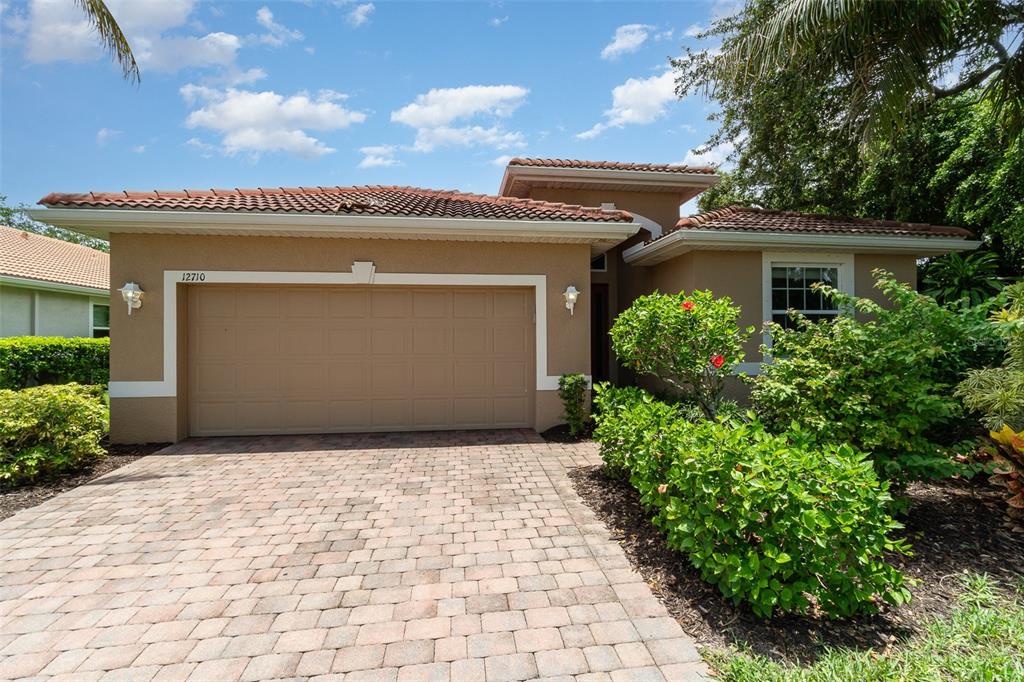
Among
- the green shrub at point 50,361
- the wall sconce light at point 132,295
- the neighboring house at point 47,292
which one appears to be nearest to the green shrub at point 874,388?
the wall sconce light at point 132,295

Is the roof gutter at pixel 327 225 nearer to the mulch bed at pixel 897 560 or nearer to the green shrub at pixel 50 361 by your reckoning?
the mulch bed at pixel 897 560

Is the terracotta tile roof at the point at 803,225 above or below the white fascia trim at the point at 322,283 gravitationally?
above

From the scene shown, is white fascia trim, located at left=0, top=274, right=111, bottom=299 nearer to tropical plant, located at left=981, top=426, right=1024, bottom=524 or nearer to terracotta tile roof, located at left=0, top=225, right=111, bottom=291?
terracotta tile roof, located at left=0, top=225, right=111, bottom=291

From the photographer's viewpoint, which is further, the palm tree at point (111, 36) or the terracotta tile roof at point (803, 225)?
the terracotta tile roof at point (803, 225)

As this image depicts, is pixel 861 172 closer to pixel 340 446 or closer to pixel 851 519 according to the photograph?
pixel 851 519

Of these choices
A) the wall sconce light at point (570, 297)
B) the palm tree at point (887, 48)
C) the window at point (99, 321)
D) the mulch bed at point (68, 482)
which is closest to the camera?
the mulch bed at point (68, 482)

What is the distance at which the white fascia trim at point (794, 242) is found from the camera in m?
7.90

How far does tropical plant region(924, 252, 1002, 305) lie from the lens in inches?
387

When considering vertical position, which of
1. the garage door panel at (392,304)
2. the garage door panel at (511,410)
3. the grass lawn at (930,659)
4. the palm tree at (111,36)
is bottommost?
the grass lawn at (930,659)

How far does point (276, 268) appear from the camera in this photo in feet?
24.0

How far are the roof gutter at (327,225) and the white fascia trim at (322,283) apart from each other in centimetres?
65

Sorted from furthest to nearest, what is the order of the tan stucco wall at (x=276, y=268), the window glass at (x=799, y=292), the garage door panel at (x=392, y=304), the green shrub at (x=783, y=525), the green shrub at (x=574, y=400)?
1. the window glass at (x=799, y=292)
2. the garage door panel at (x=392, y=304)
3. the green shrub at (x=574, y=400)
4. the tan stucco wall at (x=276, y=268)
5. the green shrub at (x=783, y=525)

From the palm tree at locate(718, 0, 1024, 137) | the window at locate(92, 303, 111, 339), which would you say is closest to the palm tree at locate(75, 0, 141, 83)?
the palm tree at locate(718, 0, 1024, 137)

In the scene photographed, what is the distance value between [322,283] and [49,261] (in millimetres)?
14340
